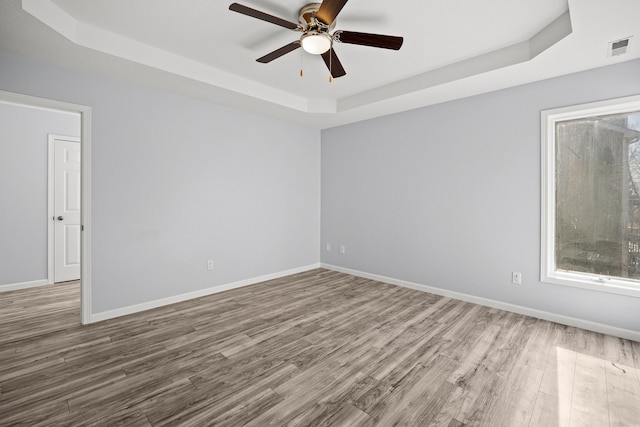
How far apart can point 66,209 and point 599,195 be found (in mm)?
6963

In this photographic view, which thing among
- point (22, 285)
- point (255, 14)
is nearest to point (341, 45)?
point (255, 14)

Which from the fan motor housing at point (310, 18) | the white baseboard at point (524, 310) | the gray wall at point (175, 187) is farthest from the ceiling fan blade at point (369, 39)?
the white baseboard at point (524, 310)

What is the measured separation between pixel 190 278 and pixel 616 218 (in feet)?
15.6

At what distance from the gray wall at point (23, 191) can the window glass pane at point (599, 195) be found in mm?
6774

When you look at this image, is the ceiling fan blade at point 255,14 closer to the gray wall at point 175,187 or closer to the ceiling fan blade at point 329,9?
the ceiling fan blade at point 329,9

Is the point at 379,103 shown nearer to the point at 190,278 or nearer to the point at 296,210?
the point at 296,210

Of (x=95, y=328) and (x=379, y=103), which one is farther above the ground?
(x=379, y=103)

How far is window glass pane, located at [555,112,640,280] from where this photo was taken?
9.47 feet

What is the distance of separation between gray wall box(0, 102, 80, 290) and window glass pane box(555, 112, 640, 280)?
677 cm

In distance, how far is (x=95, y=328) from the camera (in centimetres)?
297

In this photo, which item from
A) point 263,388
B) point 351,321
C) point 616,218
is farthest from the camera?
point 351,321

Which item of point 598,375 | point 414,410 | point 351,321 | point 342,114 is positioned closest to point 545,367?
point 598,375

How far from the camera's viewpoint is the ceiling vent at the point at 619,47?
7.93ft

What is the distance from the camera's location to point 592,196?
3.06 metres
